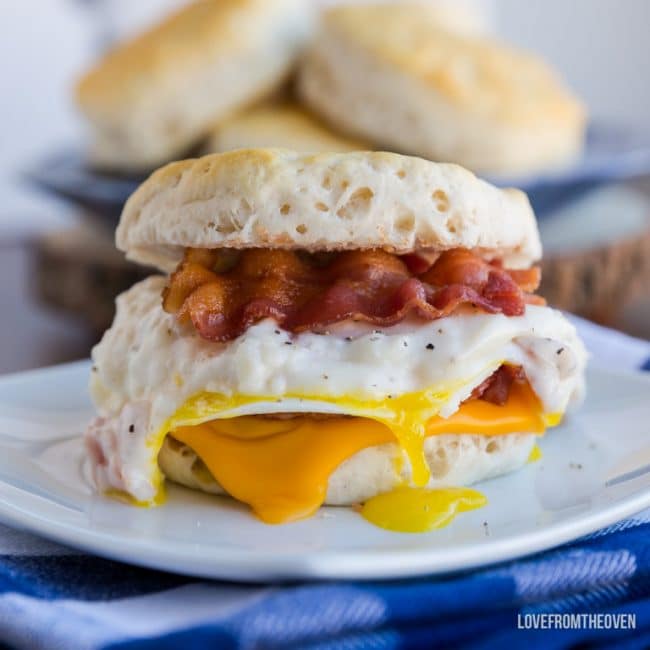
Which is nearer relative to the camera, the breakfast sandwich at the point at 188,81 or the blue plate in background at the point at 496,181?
the blue plate in background at the point at 496,181

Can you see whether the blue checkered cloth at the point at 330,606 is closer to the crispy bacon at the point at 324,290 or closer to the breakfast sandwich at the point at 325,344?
the breakfast sandwich at the point at 325,344

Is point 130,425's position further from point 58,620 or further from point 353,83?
point 353,83

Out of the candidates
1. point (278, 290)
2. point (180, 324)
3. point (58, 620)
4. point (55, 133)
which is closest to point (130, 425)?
point (180, 324)

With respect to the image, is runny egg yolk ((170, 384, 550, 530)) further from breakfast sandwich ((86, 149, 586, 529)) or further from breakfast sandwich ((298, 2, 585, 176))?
breakfast sandwich ((298, 2, 585, 176))

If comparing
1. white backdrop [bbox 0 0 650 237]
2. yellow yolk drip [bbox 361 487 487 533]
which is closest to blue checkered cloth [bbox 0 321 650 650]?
yellow yolk drip [bbox 361 487 487 533]

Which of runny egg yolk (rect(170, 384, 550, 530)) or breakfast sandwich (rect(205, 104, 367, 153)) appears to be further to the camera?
breakfast sandwich (rect(205, 104, 367, 153))

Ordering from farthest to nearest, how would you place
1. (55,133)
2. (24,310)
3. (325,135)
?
→ 1. (55,133)
2. (24,310)
3. (325,135)

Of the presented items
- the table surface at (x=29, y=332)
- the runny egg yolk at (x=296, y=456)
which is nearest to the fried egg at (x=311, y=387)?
the runny egg yolk at (x=296, y=456)
